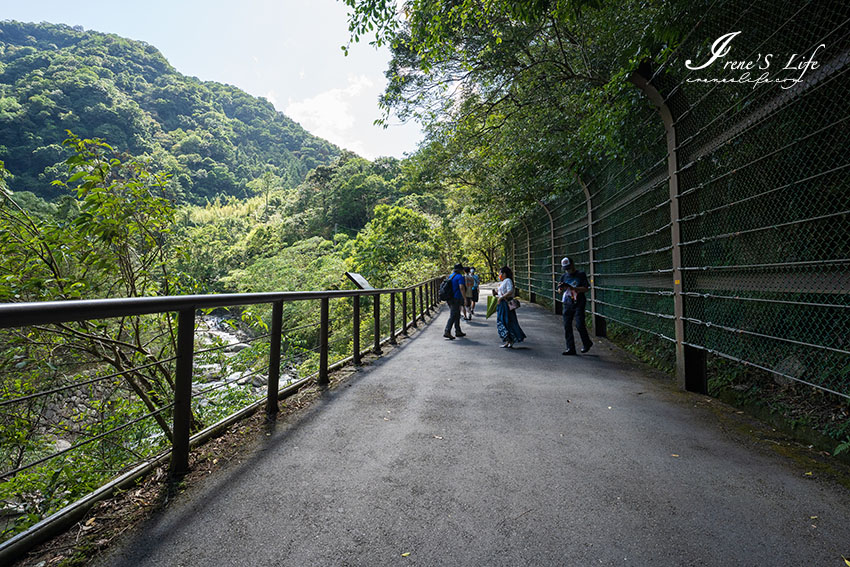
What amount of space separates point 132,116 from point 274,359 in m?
88.1

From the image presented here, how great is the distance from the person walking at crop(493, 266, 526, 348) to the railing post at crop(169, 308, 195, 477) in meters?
5.51

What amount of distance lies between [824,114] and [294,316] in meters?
20.7

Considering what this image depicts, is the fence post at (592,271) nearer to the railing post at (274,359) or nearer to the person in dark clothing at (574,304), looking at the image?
the person in dark clothing at (574,304)

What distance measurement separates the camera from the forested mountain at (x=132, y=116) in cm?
5091

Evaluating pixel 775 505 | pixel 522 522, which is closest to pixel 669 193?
pixel 775 505

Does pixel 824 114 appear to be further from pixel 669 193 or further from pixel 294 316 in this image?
pixel 294 316

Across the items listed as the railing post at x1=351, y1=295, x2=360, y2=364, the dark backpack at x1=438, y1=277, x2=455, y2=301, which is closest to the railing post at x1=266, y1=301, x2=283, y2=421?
the railing post at x1=351, y1=295, x2=360, y2=364

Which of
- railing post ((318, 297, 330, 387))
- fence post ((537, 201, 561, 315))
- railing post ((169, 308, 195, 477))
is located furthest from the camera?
fence post ((537, 201, 561, 315))

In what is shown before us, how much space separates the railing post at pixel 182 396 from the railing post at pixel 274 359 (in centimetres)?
92

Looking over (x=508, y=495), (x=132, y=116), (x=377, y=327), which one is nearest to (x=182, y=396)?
(x=508, y=495)

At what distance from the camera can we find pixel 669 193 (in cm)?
487

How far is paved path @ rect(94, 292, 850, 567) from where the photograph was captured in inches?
67.4

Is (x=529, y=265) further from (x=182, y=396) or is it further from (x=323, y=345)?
(x=182, y=396)

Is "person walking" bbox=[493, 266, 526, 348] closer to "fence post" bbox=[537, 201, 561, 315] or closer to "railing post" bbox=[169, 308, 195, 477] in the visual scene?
"fence post" bbox=[537, 201, 561, 315]
